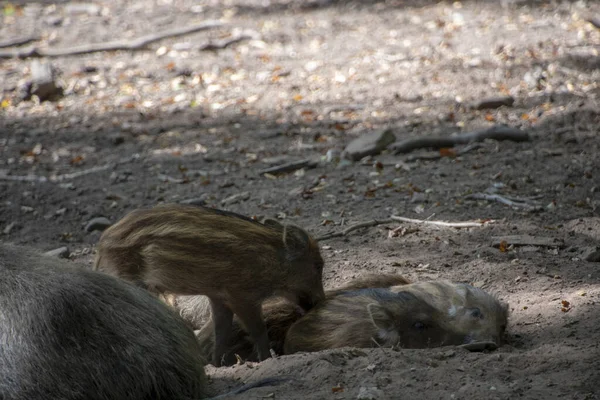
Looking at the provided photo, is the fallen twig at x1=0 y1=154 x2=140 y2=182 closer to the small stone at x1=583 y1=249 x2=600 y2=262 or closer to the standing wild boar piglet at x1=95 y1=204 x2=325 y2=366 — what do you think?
the standing wild boar piglet at x1=95 y1=204 x2=325 y2=366

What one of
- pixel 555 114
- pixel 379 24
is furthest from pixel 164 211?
pixel 379 24

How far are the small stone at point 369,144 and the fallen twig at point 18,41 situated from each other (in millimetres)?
6092

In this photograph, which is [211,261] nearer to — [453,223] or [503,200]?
[453,223]

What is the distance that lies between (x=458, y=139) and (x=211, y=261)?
3.46 m

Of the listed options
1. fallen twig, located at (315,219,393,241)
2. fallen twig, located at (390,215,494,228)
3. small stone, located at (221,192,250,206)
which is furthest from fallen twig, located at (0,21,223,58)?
fallen twig, located at (390,215,494,228)

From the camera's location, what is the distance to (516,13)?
11414 mm

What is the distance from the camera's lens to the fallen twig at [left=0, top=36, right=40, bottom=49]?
1094 cm

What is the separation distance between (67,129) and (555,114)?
4672mm

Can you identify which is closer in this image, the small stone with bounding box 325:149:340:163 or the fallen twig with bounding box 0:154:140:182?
the small stone with bounding box 325:149:340:163

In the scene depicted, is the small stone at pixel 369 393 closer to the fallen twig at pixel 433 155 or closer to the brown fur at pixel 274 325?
the brown fur at pixel 274 325

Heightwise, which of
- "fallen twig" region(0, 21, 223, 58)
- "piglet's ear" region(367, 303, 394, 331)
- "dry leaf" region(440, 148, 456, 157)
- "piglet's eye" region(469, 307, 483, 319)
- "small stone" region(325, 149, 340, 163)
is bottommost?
"dry leaf" region(440, 148, 456, 157)

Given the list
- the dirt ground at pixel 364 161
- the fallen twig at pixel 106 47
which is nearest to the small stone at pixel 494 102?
the dirt ground at pixel 364 161

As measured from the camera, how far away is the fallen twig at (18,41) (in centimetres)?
1094

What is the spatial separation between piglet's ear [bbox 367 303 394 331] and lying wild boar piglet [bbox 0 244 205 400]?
0.89 metres
